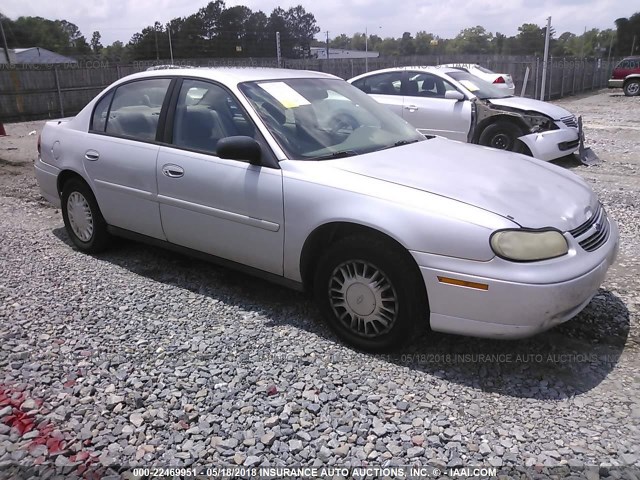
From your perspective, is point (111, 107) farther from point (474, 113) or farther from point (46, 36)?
point (46, 36)

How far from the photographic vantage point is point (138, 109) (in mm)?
4547

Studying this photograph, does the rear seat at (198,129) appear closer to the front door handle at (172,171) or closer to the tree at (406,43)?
the front door handle at (172,171)

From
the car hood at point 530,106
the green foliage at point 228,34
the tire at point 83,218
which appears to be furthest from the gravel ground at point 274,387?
the green foliage at point 228,34

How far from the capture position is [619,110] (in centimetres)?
1905

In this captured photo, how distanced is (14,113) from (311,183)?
17.5 metres

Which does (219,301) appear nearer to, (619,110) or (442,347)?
(442,347)

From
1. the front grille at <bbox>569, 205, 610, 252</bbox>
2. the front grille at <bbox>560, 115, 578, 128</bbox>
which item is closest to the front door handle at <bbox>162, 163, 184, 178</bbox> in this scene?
the front grille at <bbox>569, 205, 610, 252</bbox>

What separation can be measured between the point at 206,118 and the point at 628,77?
93.1 ft

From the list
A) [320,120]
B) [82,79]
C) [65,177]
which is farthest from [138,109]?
[82,79]

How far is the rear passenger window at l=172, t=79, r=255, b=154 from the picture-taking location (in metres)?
3.84

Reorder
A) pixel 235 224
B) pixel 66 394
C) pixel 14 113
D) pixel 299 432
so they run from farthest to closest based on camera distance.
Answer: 1. pixel 14 113
2. pixel 235 224
3. pixel 66 394
4. pixel 299 432

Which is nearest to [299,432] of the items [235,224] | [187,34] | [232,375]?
[232,375]

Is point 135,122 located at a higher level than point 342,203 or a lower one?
higher

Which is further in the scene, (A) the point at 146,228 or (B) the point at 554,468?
(A) the point at 146,228
